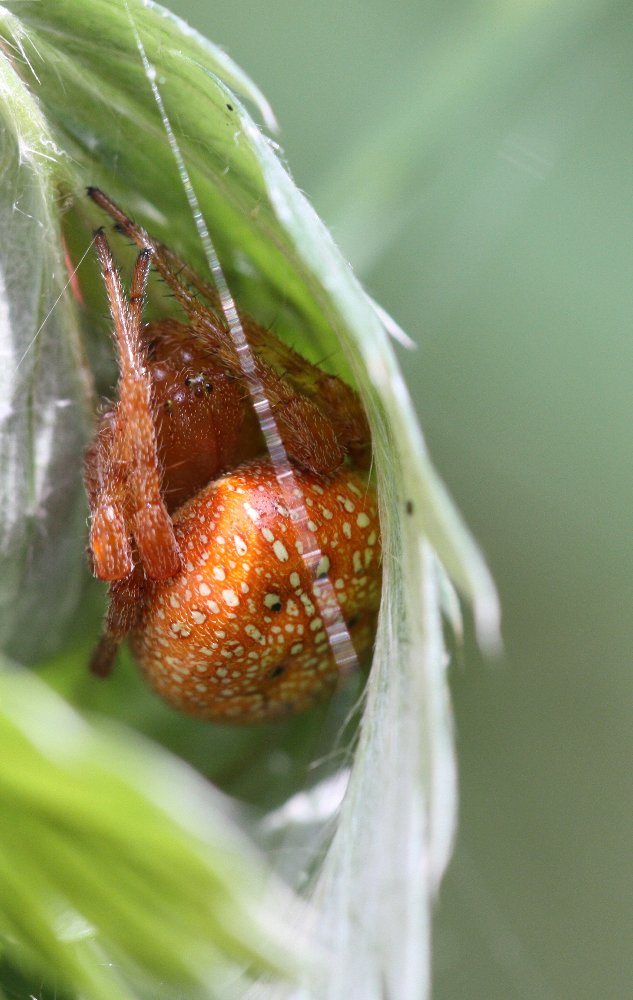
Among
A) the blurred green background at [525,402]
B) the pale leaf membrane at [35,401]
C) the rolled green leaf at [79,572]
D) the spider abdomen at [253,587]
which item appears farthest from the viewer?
the blurred green background at [525,402]

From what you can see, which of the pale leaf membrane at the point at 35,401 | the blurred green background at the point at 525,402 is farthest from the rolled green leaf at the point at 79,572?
the blurred green background at the point at 525,402

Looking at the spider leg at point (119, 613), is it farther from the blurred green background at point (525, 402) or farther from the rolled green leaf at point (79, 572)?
the blurred green background at point (525, 402)

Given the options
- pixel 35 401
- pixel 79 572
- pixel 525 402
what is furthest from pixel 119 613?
pixel 525 402

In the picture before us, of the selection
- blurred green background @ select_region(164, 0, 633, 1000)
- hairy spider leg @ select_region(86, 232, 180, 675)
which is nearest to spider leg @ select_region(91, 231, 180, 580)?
hairy spider leg @ select_region(86, 232, 180, 675)

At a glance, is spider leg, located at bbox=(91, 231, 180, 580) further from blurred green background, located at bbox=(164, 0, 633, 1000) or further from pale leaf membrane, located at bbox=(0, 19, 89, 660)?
blurred green background, located at bbox=(164, 0, 633, 1000)

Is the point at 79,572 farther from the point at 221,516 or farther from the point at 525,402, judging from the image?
the point at 525,402

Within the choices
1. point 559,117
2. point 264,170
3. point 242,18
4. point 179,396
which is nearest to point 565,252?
point 559,117
